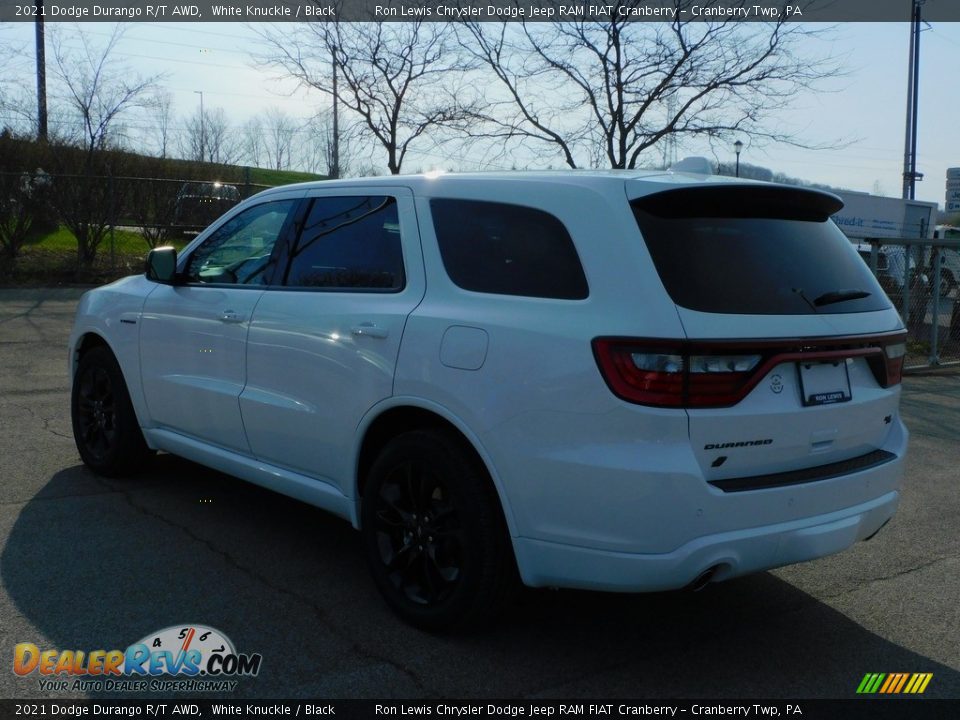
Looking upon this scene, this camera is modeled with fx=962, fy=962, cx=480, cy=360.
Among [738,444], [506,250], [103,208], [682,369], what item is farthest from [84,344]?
[103,208]

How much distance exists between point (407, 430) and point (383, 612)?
78 centimetres

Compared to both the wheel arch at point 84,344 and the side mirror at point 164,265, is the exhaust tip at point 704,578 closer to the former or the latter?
the side mirror at point 164,265

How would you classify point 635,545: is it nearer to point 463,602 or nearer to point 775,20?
point 463,602

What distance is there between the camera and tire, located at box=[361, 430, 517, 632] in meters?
3.59

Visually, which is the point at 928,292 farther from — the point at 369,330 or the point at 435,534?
the point at 435,534

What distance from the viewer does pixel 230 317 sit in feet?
16.0

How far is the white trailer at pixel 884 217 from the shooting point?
98.7 ft

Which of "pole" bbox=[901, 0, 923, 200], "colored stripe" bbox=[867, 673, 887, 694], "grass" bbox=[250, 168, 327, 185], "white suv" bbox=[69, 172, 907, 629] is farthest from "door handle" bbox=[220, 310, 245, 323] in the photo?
"pole" bbox=[901, 0, 923, 200]

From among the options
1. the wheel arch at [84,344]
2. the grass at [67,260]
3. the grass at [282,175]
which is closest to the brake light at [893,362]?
the wheel arch at [84,344]

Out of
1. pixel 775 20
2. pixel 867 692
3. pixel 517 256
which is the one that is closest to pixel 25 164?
pixel 775 20

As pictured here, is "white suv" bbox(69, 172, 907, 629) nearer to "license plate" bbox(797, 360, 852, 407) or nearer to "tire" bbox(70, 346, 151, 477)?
"license plate" bbox(797, 360, 852, 407)

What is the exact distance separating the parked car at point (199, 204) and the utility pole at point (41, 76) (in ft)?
9.06

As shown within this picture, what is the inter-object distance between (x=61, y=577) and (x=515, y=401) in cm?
231

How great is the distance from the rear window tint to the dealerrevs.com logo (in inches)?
66.2
